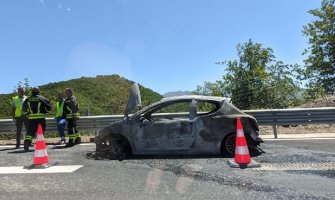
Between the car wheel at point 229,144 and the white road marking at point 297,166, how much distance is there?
1265 mm

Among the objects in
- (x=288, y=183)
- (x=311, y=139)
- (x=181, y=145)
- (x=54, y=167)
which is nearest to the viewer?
(x=288, y=183)

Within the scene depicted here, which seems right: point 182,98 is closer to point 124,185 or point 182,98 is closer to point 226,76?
point 124,185

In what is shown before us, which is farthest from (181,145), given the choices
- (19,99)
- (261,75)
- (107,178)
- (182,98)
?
(261,75)

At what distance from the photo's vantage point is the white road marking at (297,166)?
7.77 meters

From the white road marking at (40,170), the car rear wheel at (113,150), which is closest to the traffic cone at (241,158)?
the car rear wheel at (113,150)

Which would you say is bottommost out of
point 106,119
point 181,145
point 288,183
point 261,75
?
point 288,183

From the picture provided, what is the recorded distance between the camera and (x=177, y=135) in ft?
31.3

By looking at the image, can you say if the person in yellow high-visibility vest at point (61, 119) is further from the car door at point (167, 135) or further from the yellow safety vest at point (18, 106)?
the car door at point (167, 135)

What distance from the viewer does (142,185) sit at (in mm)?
6707

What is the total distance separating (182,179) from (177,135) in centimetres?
253

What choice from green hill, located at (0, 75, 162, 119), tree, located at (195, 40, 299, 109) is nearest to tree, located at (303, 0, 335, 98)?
tree, located at (195, 40, 299, 109)

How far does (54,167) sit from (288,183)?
4.75 m

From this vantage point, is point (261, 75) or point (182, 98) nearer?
point (182, 98)

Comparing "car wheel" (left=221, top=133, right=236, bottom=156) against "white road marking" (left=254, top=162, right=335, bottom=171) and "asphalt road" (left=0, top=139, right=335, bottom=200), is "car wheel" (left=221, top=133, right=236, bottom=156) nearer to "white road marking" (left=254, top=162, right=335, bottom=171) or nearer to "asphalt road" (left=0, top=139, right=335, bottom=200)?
"asphalt road" (left=0, top=139, right=335, bottom=200)
